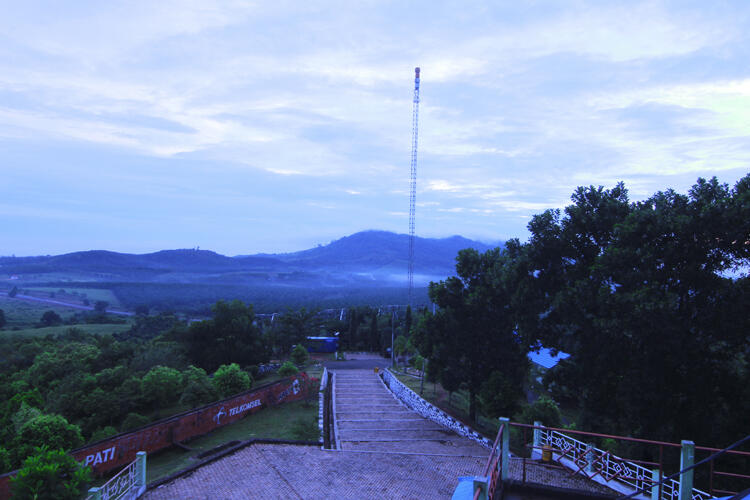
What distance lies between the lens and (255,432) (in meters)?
16.8

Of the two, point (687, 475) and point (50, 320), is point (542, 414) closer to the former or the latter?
point (687, 475)

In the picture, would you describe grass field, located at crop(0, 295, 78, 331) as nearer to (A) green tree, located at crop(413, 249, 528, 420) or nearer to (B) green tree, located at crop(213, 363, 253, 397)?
(B) green tree, located at crop(213, 363, 253, 397)

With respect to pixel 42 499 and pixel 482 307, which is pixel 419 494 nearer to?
pixel 42 499

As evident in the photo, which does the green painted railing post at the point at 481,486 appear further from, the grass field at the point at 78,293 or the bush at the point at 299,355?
the grass field at the point at 78,293

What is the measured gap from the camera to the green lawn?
13.5 metres

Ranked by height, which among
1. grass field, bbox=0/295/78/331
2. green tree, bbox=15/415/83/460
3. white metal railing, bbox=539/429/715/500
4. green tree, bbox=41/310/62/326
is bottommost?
grass field, bbox=0/295/78/331

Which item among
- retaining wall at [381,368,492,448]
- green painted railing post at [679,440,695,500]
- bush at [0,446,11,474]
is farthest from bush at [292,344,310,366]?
green painted railing post at [679,440,695,500]

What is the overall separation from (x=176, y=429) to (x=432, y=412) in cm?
876

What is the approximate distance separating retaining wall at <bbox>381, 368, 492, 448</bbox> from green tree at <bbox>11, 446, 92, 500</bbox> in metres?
10.2

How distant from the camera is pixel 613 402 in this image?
11.6 metres

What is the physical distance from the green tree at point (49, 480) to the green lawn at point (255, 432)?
11.4 feet

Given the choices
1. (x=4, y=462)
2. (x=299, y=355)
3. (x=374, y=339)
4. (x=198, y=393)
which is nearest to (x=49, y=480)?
(x=4, y=462)

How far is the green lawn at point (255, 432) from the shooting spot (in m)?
13.5

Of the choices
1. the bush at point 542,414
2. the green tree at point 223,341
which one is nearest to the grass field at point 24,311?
the green tree at point 223,341
